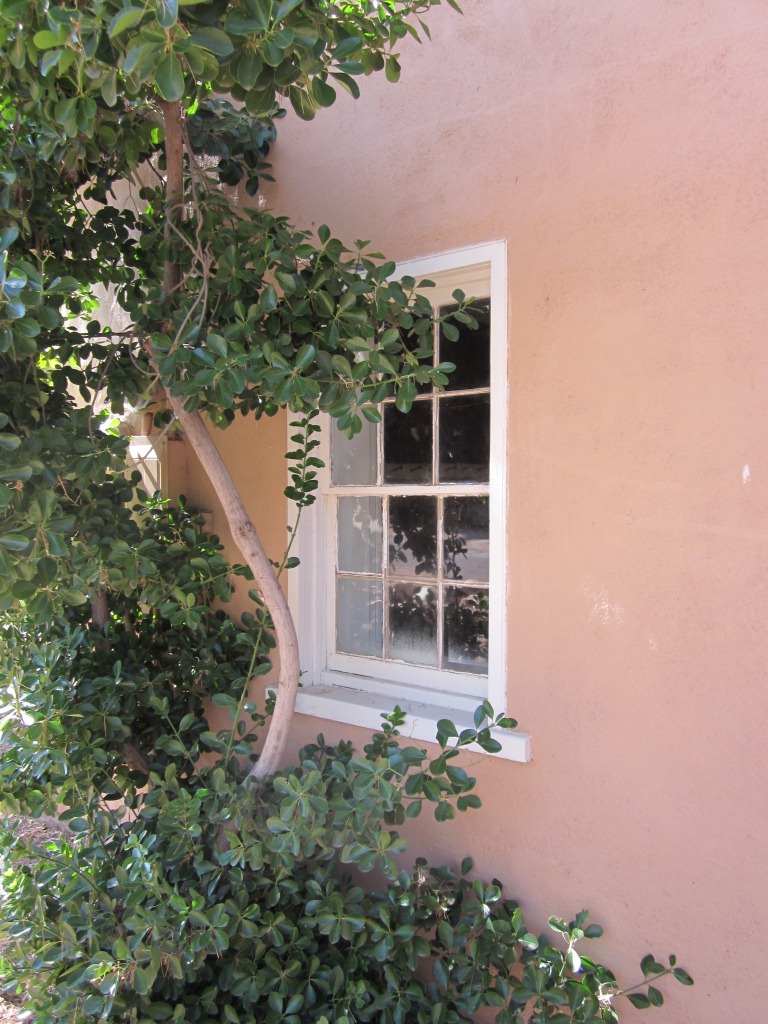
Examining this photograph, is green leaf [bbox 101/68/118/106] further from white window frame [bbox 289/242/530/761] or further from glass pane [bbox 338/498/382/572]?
glass pane [bbox 338/498/382/572]

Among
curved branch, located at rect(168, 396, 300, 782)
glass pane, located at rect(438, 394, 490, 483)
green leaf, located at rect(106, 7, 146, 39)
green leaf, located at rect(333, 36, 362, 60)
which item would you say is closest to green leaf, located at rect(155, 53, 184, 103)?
green leaf, located at rect(106, 7, 146, 39)

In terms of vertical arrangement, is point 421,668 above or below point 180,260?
below

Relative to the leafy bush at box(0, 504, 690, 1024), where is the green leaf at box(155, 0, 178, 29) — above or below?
above

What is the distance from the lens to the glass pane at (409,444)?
9.51 ft

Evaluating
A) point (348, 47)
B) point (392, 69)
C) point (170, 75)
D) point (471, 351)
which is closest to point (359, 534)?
point (471, 351)

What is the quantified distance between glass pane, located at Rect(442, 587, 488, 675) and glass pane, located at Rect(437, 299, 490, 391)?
807 mm

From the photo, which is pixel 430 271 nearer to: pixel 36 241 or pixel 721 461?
pixel 721 461

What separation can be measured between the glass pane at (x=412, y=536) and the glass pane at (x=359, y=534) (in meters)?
0.08

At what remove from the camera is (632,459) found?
7.10 feet

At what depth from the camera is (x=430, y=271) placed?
8.59 feet

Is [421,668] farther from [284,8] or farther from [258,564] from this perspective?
[284,8]

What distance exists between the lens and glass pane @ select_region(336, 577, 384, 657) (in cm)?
305

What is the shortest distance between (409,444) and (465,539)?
47 cm

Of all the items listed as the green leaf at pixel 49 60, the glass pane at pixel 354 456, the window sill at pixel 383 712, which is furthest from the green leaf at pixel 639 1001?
the green leaf at pixel 49 60
